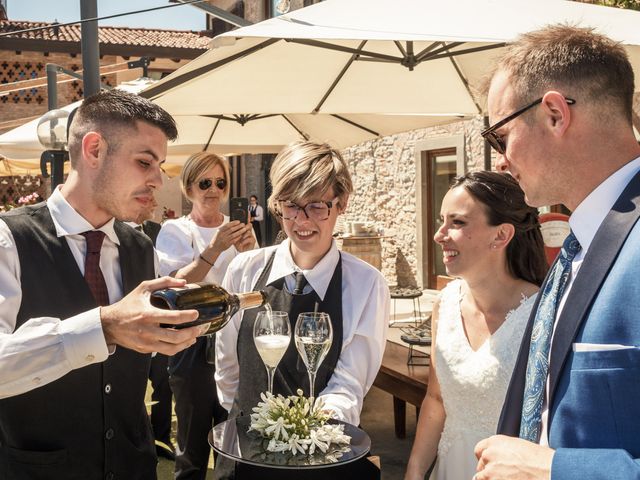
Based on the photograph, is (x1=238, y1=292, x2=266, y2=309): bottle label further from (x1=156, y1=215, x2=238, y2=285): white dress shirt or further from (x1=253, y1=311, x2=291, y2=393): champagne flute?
(x1=156, y1=215, x2=238, y2=285): white dress shirt

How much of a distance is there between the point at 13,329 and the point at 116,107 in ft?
2.39

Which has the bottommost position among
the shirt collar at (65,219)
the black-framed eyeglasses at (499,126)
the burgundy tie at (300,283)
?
the burgundy tie at (300,283)

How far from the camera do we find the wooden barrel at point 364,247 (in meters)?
12.1

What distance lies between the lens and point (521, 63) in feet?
4.70

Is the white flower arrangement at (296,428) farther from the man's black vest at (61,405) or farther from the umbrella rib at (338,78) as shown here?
the umbrella rib at (338,78)

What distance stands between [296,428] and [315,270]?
2.32 feet

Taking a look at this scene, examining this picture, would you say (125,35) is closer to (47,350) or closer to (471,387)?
(471,387)

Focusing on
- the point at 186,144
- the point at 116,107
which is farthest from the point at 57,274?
the point at 186,144

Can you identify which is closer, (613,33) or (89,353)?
(89,353)

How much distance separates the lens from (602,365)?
43.7 inches

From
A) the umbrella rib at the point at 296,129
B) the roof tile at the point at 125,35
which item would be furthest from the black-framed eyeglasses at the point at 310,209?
the roof tile at the point at 125,35

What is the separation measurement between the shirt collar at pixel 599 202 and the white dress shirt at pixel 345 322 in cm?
103

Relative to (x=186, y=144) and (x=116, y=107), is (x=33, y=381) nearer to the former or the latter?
(x=116, y=107)

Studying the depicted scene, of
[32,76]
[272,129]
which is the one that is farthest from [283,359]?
[32,76]
